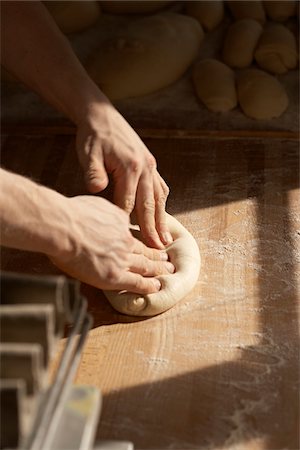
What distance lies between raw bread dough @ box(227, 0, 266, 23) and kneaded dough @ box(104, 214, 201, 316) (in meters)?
1.47

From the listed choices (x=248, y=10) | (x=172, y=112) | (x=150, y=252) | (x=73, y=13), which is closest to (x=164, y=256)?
(x=150, y=252)

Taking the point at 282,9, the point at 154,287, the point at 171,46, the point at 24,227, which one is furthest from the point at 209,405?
the point at 282,9

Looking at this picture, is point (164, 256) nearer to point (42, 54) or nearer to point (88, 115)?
point (88, 115)

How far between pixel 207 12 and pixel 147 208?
1.48 m

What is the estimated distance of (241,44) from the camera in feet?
9.87

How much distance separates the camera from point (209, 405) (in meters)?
1.62

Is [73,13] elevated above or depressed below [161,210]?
below

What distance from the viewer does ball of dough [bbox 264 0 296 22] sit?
3.24 m

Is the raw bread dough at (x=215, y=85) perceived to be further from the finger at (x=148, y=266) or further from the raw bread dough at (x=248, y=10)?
the finger at (x=148, y=266)

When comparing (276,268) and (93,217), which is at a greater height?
(93,217)

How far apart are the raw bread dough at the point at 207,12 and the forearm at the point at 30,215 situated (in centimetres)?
181

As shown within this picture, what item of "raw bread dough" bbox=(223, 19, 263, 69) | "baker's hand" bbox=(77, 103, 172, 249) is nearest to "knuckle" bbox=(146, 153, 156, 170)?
"baker's hand" bbox=(77, 103, 172, 249)

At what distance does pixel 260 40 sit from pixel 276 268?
1304 mm

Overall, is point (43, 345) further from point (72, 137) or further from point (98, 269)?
point (72, 137)
